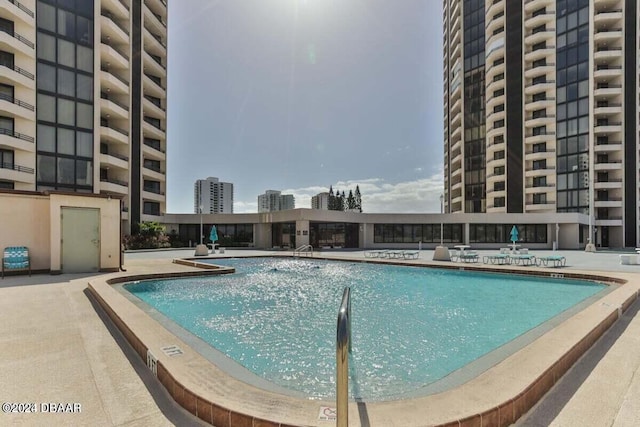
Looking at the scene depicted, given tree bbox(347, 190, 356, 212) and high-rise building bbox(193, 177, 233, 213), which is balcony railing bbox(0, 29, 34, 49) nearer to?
high-rise building bbox(193, 177, 233, 213)

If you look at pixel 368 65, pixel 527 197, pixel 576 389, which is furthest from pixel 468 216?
pixel 576 389

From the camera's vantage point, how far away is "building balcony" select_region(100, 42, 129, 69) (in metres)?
30.8

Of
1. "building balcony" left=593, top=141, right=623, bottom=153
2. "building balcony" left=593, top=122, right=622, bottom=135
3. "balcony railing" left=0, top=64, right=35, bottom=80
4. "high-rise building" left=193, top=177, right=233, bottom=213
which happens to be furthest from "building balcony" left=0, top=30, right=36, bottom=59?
"building balcony" left=593, top=141, right=623, bottom=153

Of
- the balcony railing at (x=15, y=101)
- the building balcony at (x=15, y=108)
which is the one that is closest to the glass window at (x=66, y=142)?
the building balcony at (x=15, y=108)

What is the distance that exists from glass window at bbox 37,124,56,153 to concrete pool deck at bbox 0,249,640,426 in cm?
2720

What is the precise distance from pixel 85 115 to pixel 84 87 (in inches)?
96.6

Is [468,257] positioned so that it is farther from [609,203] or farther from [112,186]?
[609,203]

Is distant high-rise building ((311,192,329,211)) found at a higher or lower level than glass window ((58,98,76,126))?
lower

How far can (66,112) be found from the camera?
28.0 metres

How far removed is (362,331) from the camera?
666cm

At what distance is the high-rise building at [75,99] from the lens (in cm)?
2544

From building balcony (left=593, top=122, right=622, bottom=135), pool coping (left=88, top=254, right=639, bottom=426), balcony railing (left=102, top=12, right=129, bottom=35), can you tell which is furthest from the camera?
building balcony (left=593, top=122, right=622, bottom=135)

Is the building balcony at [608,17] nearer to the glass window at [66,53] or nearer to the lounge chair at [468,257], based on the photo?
the lounge chair at [468,257]

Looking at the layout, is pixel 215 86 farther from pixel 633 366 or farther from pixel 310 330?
pixel 633 366
